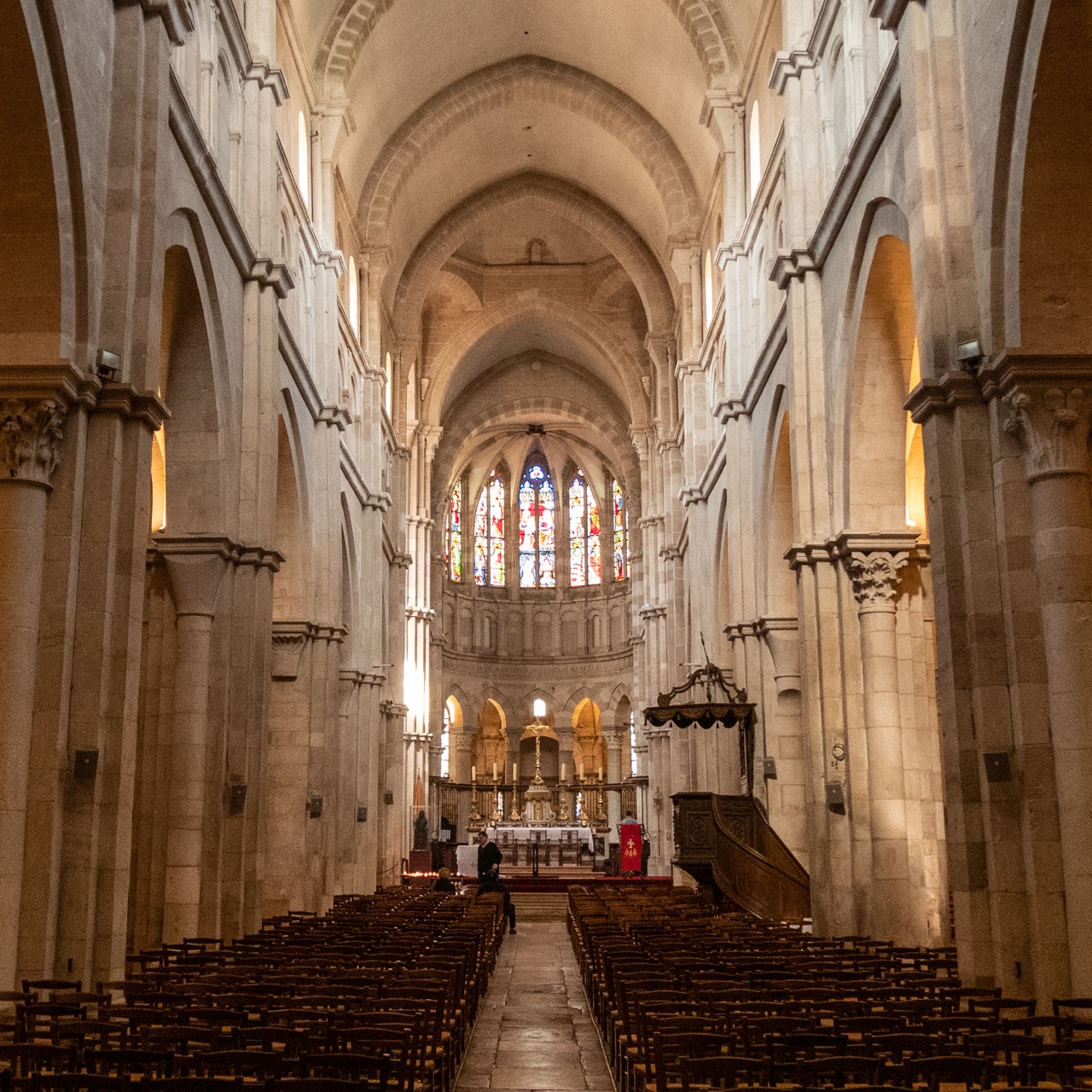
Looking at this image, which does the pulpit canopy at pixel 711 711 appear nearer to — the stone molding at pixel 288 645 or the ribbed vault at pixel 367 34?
the stone molding at pixel 288 645

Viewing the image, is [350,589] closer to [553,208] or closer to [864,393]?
[553,208]

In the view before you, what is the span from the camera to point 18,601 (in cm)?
1234

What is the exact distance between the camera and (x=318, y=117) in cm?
2820

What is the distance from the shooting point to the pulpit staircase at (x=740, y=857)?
22.0 m

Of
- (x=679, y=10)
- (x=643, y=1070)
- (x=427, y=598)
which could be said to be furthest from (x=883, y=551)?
(x=427, y=598)

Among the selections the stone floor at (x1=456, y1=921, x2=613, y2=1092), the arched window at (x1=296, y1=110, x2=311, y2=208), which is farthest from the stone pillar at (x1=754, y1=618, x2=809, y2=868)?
the arched window at (x1=296, y1=110, x2=311, y2=208)

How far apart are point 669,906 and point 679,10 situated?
18.3 meters

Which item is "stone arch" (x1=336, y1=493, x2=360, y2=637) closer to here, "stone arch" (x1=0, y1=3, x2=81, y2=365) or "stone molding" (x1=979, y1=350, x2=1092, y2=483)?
"stone arch" (x1=0, y1=3, x2=81, y2=365)

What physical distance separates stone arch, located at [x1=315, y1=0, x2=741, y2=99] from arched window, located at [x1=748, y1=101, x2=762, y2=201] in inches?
58.6

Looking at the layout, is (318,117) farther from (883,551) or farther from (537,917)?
(537,917)

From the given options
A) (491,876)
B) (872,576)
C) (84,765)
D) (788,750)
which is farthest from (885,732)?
(491,876)

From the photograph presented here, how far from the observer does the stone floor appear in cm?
1139

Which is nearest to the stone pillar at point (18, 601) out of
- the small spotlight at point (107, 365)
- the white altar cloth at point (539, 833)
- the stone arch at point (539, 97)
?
the small spotlight at point (107, 365)

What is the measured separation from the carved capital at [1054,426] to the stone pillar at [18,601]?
8830 mm
